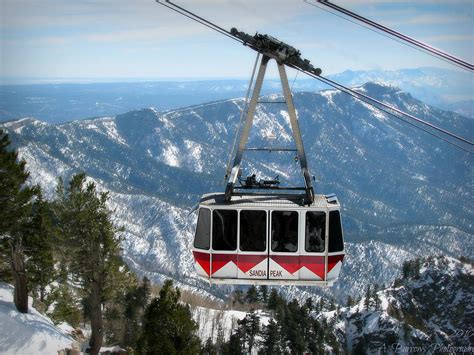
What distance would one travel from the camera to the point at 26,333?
35.2 meters

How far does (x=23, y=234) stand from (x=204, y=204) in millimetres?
26325

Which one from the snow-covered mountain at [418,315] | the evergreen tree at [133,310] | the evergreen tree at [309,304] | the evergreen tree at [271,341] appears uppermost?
the evergreen tree at [133,310]

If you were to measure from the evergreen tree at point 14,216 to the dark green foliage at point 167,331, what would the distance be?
331 inches

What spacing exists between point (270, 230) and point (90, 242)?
22.7 m

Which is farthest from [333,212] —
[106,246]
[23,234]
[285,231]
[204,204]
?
[23,234]

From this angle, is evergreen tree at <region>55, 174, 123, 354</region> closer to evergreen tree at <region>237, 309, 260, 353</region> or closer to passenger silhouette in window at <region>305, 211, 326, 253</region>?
passenger silhouette in window at <region>305, 211, 326, 253</region>

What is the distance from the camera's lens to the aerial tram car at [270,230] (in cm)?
1958

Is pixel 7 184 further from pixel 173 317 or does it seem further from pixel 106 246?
pixel 173 317

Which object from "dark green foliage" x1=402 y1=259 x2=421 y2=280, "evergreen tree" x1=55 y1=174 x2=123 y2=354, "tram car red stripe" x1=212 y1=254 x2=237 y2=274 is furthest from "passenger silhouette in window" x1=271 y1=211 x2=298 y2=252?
"dark green foliage" x1=402 y1=259 x2=421 y2=280

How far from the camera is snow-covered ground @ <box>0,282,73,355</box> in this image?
110 ft

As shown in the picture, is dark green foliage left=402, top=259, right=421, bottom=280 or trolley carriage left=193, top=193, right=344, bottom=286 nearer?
trolley carriage left=193, top=193, right=344, bottom=286

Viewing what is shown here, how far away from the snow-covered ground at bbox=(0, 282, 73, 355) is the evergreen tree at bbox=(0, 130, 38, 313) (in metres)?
1.04

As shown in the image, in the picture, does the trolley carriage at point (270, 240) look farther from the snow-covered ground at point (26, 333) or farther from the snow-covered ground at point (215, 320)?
the snow-covered ground at point (215, 320)

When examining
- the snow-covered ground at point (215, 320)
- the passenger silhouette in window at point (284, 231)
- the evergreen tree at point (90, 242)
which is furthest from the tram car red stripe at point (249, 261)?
the snow-covered ground at point (215, 320)
